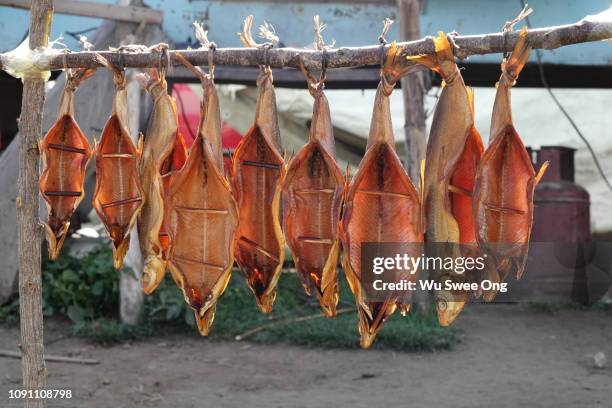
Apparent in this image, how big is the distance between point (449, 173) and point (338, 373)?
141 inches

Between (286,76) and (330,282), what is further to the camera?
(286,76)

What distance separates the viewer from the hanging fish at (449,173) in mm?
2461

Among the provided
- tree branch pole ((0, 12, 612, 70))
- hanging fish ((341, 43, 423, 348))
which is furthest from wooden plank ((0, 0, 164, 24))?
hanging fish ((341, 43, 423, 348))

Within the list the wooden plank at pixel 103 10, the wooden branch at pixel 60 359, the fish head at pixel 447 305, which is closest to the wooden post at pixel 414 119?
the wooden plank at pixel 103 10

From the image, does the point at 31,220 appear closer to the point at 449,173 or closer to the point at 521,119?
the point at 449,173

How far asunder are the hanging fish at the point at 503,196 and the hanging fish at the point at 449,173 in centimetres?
9

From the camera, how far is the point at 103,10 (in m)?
5.96

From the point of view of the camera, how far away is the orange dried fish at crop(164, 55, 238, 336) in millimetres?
2590

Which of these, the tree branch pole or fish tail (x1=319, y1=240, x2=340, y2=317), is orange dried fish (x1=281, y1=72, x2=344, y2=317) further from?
the tree branch pole

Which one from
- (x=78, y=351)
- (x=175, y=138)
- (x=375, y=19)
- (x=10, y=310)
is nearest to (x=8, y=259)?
(x=10, y=310)

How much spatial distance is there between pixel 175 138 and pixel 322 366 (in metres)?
3.57

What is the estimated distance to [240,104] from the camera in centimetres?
853

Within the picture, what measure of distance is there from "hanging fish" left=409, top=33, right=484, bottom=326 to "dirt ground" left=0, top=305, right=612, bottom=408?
2773 mm

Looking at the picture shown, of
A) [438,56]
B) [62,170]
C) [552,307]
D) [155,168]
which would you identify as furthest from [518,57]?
[552,307]
